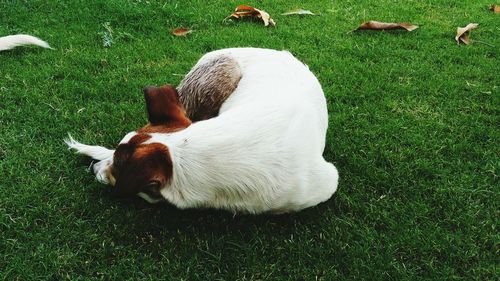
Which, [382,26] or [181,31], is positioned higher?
[181,31]

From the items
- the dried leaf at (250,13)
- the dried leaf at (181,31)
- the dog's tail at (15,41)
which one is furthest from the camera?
the dried leaf at (250,13)

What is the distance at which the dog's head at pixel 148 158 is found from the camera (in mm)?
3104

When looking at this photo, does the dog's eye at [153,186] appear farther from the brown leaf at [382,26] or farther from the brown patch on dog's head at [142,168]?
the brown leaf at [382,26]

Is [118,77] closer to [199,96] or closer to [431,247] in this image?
[199,96]

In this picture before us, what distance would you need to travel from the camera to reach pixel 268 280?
3258 millimetres

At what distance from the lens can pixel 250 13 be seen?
691cm

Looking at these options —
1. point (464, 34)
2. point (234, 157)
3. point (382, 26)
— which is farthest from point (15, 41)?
point (464, 34)

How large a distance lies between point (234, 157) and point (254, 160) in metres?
0.13

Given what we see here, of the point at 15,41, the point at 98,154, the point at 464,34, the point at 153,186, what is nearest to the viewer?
the point at 153,186

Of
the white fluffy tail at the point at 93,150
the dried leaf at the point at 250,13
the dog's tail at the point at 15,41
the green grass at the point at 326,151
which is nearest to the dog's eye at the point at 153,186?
the green grass at the point at 326,151

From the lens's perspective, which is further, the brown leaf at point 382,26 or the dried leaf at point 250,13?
the dried leaf at point 250,13

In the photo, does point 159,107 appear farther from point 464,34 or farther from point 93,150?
point 464,34

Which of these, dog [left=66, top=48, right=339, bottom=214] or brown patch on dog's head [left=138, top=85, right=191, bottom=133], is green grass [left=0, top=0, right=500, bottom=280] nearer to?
dog [left=66, top=48, right=339, bottom=214]

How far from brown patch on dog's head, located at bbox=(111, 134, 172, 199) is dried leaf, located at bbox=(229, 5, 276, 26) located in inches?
153
